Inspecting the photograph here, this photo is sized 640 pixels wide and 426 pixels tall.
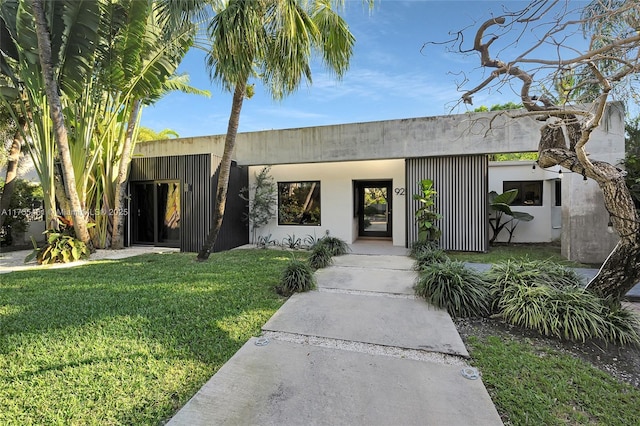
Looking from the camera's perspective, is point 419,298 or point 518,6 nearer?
point 518,6

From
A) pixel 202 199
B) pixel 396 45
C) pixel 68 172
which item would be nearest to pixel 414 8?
pixel 396 45

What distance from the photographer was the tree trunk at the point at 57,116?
6.41 meters

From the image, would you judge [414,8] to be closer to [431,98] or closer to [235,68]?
[431,98]

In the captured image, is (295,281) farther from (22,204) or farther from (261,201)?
(22,204)

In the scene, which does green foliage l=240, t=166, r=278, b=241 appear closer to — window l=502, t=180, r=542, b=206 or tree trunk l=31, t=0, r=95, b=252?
tree trunk l=31, t=0, r=95, b=252

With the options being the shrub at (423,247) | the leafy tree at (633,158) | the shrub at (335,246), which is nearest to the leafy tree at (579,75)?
the leafy tree at (633,158)

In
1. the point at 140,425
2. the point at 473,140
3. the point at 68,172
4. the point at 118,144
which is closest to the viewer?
the point at 140,425

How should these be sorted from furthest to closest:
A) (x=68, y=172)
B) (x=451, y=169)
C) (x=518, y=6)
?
(x=451, y=169)
(x=68, y=172)
(x=518, y=6)

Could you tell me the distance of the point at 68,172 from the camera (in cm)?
753

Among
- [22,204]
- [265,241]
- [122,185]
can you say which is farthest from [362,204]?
[22,204]

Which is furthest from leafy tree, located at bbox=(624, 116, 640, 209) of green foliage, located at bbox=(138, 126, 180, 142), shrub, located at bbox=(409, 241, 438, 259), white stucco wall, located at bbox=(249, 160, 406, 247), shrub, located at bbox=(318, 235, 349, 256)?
green foliage, located at bbox=(138, 126, 180, 142)

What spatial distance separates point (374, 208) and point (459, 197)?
11.6 feet

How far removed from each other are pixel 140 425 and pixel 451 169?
9262mm

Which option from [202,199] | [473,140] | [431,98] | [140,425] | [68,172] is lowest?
[140,425]
